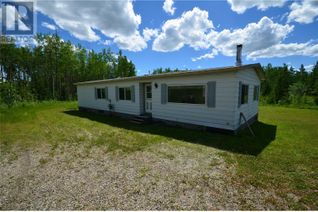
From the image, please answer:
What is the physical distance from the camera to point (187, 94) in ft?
24.0

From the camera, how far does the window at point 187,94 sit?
22.5 ft

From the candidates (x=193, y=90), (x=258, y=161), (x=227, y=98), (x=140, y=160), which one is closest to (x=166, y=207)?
(x=140, y=160)

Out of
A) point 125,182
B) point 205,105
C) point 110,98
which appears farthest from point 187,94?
point 110,98

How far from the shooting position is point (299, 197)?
8.73 ft

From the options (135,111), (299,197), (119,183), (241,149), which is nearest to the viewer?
(299,197)

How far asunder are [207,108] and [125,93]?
5.66m

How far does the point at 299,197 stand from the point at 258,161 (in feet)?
4.45

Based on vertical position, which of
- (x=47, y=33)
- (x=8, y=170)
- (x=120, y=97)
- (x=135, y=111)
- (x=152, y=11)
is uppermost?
(x=47, y=33)

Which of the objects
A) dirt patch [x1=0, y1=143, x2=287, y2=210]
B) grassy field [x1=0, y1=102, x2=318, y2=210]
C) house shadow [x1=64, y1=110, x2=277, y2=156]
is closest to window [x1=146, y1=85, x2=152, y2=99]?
house shadow [x1=64, y1=110, x2=277, y2=156]

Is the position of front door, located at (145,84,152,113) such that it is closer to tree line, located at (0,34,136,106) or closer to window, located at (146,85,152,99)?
window, located at (146,85,152,99)

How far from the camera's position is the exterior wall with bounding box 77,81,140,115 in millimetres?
9734

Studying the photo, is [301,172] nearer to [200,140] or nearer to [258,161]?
[258,161]

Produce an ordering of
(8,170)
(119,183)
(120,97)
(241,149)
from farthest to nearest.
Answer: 1. (120,97)
2. (241,149)
3. (8,170)
4. (119,183)

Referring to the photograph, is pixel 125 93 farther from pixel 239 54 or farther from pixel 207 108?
pixel 239 54
